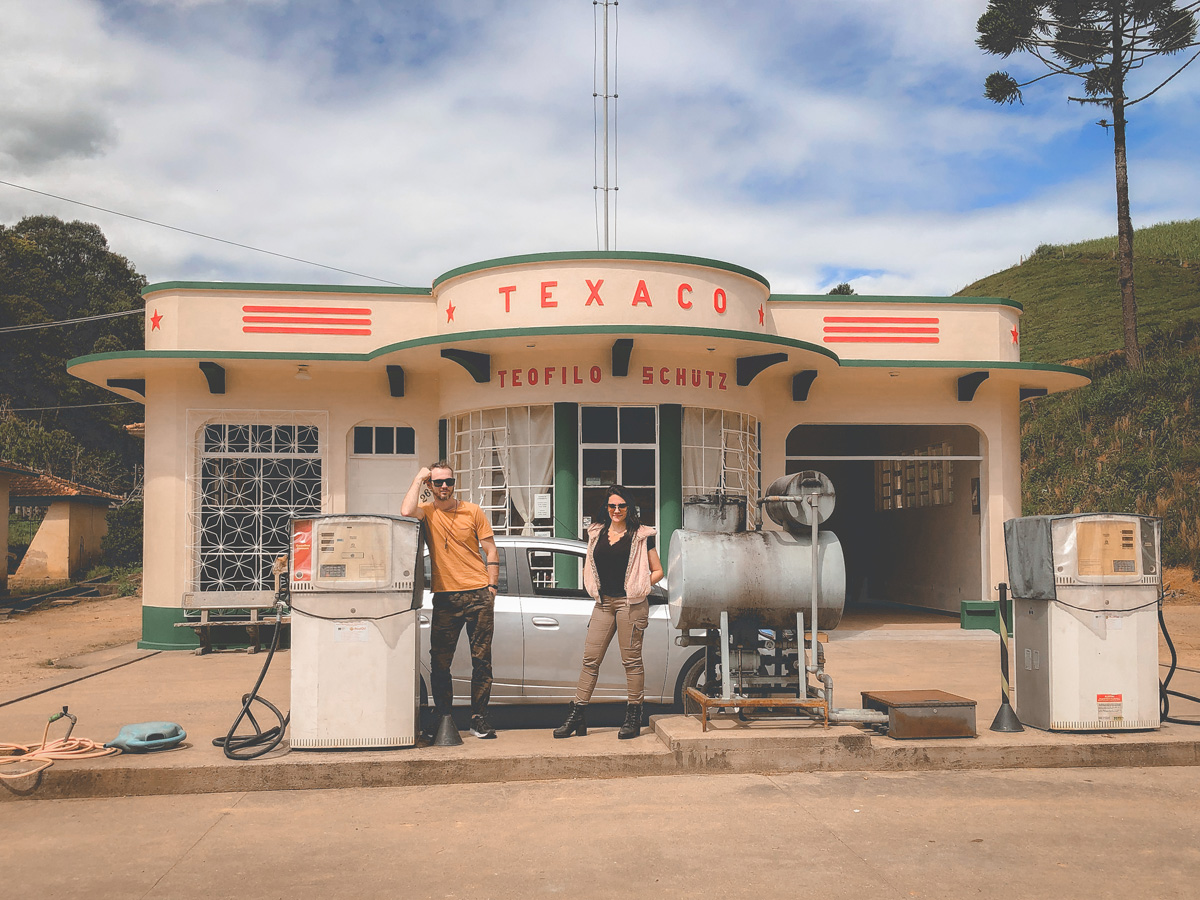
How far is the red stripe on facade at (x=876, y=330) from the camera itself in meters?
14.5

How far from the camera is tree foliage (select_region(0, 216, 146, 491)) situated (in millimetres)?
40763

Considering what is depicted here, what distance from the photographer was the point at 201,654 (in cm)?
1293

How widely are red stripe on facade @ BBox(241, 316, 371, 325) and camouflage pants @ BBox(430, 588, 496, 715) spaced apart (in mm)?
7822

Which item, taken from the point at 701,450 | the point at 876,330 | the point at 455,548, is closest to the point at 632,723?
the point at 455,548

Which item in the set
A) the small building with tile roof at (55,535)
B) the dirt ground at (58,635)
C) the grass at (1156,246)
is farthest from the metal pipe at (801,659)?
the grass at (1156,246)

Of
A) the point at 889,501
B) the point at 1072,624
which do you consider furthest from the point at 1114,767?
the point at 889,501

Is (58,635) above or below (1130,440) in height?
below

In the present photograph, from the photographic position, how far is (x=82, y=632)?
16656mm

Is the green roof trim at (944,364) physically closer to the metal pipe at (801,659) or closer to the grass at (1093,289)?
the metal pipe at (801,659)

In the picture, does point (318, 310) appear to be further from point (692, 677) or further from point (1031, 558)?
point (1031, 558)

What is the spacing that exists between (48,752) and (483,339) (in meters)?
6.95

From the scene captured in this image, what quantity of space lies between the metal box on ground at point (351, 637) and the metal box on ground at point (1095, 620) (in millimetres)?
4249

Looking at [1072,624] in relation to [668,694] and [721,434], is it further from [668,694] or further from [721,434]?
[721,434]

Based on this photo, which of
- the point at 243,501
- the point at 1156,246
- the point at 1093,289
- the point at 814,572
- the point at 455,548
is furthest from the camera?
the point at 1156,246
